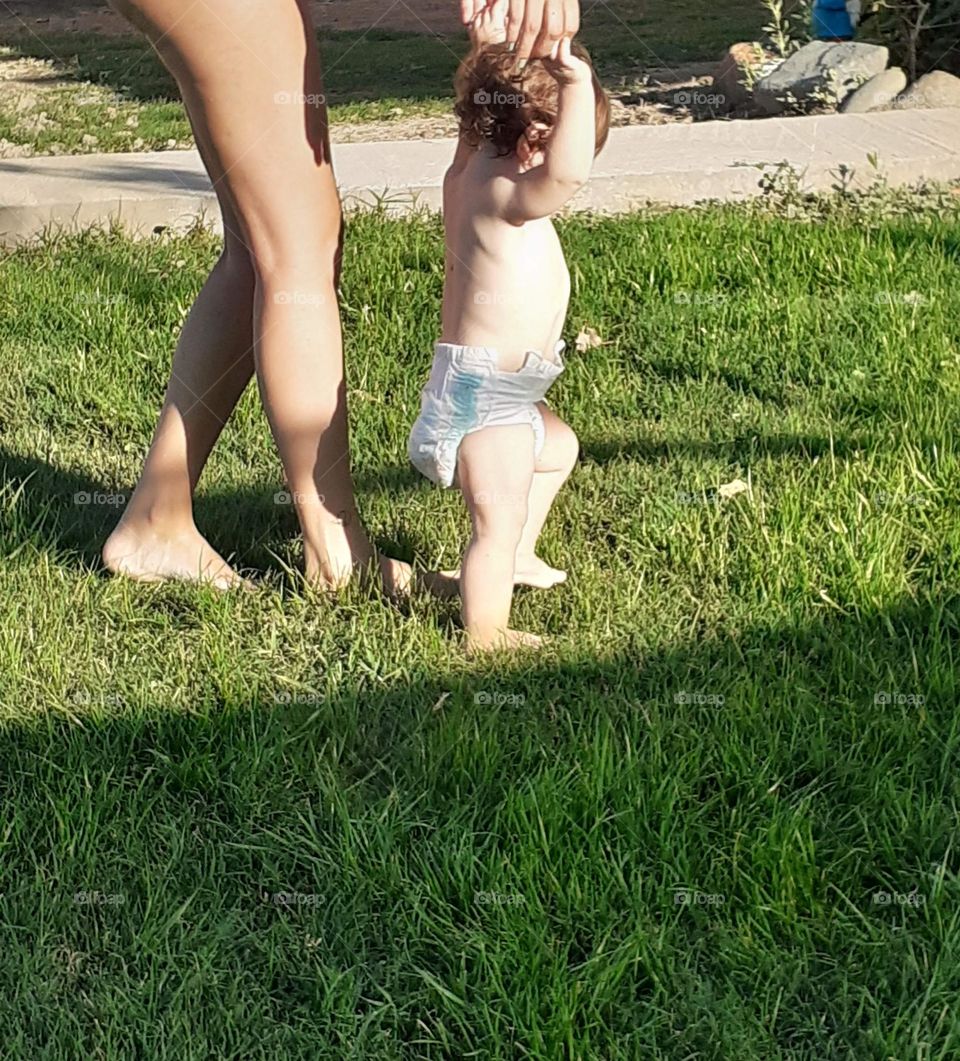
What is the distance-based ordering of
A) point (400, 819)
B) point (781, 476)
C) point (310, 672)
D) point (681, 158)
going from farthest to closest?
point (681, 158) → point (781, 476) → point (310, 672) → point (400, 819)

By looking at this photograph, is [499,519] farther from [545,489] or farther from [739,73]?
[739,73]

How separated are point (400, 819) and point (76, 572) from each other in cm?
112

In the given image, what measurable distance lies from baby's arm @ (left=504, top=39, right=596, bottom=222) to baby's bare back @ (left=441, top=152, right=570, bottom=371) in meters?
0.11

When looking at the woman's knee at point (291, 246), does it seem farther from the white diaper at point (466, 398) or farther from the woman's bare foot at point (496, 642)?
the woman's bare foot at point (496, 642)

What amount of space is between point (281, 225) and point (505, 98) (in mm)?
508

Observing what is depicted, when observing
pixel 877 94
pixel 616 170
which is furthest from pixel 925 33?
pixel 616 170

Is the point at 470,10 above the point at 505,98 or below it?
above

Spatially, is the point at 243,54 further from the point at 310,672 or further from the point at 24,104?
the point at 24,104

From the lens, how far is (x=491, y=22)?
7.55ft

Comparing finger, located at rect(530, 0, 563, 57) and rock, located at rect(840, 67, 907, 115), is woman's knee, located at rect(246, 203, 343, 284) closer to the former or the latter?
finger, located at rect(530, 0, 563, 57)

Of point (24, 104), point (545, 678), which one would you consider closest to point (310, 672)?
point (545, 678)

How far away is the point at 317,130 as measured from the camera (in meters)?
2.67

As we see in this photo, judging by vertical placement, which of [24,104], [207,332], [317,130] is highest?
[317,130]

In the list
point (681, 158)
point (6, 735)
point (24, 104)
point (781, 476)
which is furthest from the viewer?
point (24, 104)
